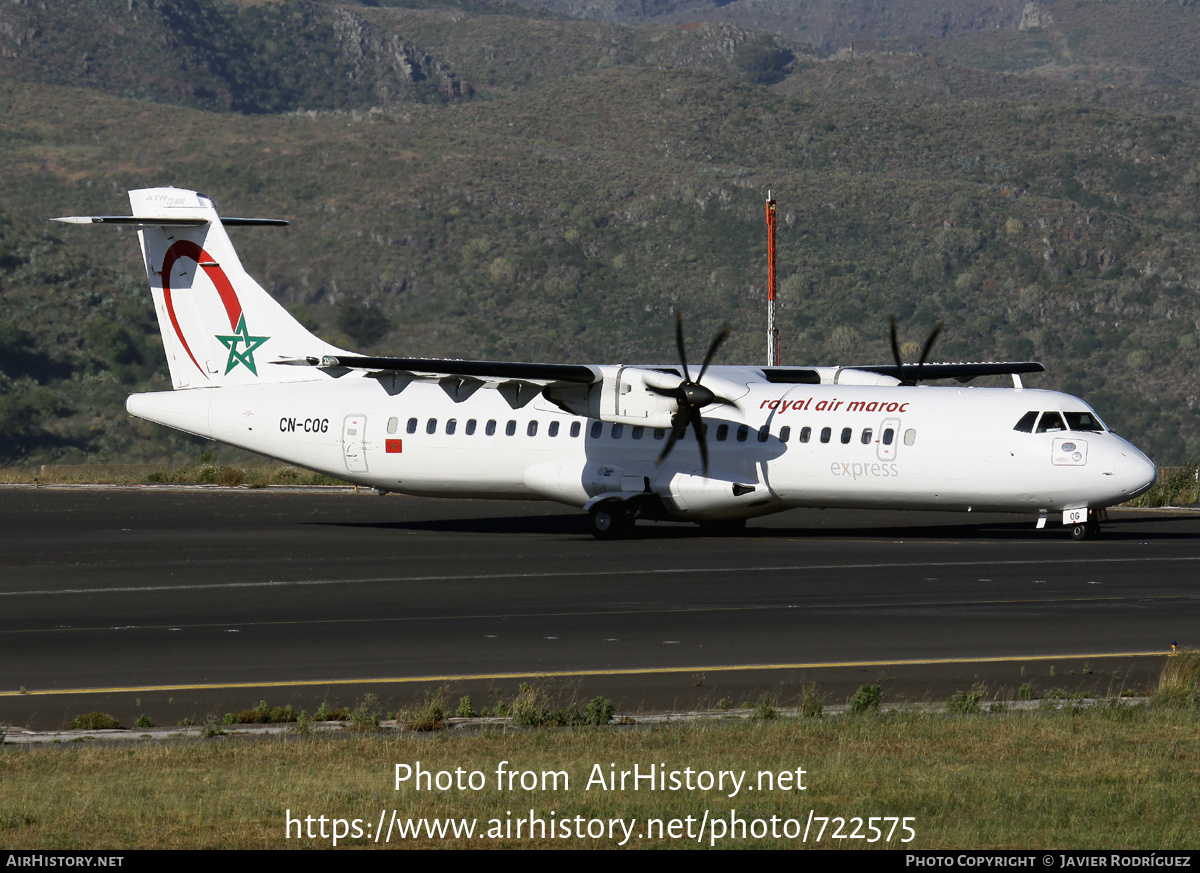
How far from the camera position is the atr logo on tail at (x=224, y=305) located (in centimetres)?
3431

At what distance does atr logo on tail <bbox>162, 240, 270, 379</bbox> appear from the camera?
34.3 meters

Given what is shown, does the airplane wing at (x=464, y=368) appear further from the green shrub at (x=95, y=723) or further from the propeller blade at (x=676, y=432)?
the green shrub at (x=95, y=723)

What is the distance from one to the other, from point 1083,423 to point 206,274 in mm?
18685

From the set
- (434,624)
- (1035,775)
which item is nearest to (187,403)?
(434,624)

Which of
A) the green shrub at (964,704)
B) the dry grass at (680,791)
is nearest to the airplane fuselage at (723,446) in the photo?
the green shrub at (964,704)

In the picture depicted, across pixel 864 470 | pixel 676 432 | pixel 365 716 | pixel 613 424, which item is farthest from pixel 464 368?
pixel 365 716

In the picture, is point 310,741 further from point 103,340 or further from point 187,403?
point 103,340

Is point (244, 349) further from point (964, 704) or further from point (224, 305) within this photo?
point (964, 704)

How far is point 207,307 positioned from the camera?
34594 millimetres

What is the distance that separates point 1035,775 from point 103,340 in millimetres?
81749

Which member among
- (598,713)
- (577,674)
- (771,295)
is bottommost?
(577,674)

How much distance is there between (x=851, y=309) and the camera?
97.4 meters

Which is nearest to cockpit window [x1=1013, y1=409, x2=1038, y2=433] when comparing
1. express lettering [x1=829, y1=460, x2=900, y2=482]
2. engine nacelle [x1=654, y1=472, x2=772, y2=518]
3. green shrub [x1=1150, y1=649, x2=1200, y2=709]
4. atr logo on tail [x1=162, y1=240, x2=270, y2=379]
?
express lettering [x1=829, y1=460, x2=900, y2=482]

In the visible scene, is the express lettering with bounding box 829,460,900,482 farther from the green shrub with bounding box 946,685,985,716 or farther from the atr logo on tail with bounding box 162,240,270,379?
the green shrub with bounding box 946,685,985,716
